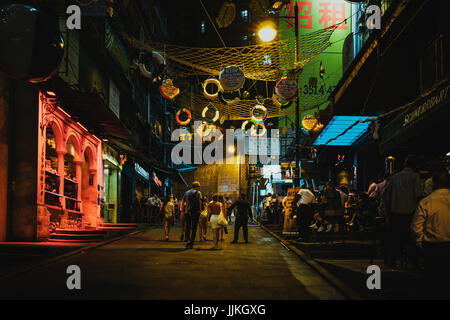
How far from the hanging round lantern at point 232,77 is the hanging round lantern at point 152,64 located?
6.44 feet

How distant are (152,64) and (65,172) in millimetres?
7101

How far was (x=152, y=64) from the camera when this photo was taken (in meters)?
14.6

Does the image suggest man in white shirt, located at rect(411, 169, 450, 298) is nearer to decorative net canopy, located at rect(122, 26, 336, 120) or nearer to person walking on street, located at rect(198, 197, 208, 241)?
decorative net canopy, located at rect(122, 26, 336, 120)

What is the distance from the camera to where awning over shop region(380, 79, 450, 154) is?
27.3 feet

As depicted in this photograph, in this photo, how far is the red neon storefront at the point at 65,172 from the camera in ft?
46.2

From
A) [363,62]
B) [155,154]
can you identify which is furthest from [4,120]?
[155,154]

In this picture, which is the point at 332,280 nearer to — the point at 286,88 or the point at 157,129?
the point at 286,88

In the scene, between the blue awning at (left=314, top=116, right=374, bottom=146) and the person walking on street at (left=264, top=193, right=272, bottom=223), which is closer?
the blue awning at (left=314, top=116, right=374, bottom=146)

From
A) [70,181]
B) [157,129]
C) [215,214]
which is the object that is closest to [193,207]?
[215,214]

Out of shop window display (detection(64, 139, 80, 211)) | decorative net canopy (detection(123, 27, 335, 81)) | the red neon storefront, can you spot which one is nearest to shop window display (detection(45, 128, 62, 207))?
the red neon storefront

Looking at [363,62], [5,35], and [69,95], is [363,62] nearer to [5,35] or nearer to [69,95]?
[69,95]

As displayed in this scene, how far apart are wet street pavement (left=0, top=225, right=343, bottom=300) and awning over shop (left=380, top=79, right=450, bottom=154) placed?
11.7ft

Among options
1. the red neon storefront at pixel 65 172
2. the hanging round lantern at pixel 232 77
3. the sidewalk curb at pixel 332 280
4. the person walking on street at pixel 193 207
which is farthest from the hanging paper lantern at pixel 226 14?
the red neon storefront at pixel 65 172

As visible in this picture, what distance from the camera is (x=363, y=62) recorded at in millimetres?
14297
